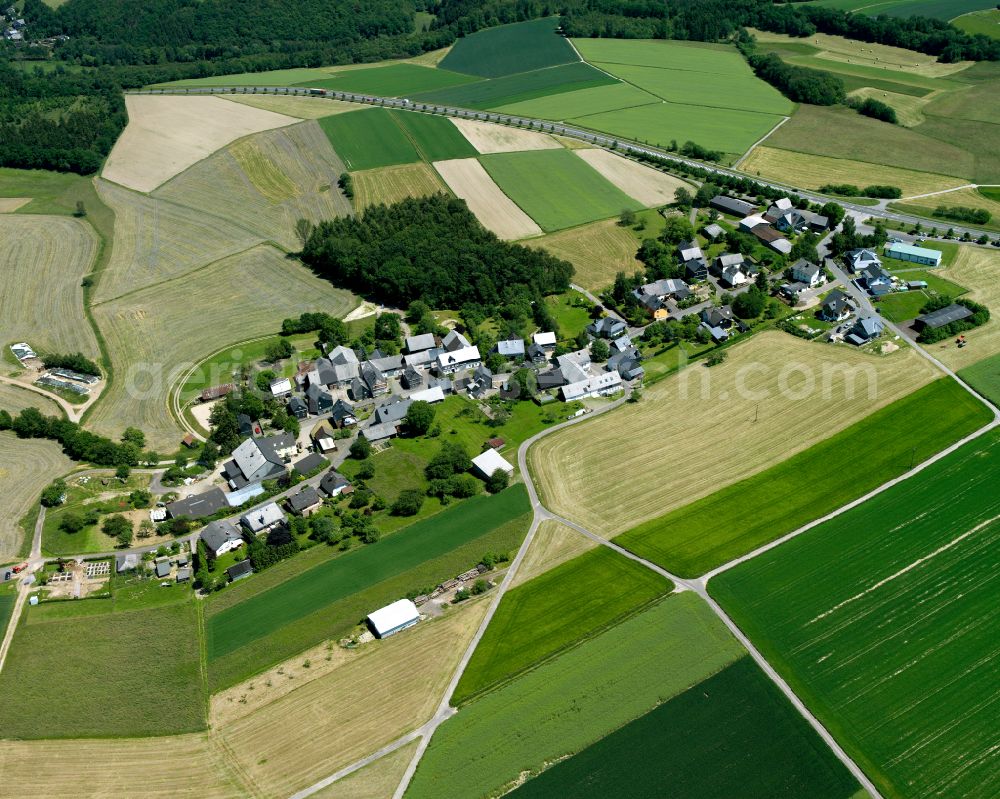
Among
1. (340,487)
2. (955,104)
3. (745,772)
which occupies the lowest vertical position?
(745,772)

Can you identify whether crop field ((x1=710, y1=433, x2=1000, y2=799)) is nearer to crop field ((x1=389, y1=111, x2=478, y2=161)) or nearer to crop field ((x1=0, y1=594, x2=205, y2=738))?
crop field ((x1=0, y1=594, x2=205, y2=738))

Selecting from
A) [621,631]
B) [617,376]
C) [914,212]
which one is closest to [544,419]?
[617,376]

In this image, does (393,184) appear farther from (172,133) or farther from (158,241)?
(172,133)


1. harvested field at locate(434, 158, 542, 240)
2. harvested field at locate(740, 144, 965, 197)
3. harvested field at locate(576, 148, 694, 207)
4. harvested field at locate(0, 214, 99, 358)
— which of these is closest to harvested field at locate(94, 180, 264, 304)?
harvested field at locate(0, 214, 99, 358)

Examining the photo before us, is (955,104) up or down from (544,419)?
up

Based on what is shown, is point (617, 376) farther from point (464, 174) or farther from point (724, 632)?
point (464, 174)

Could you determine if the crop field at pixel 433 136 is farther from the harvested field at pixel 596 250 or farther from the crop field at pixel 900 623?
the crop field at pixel 900 623
